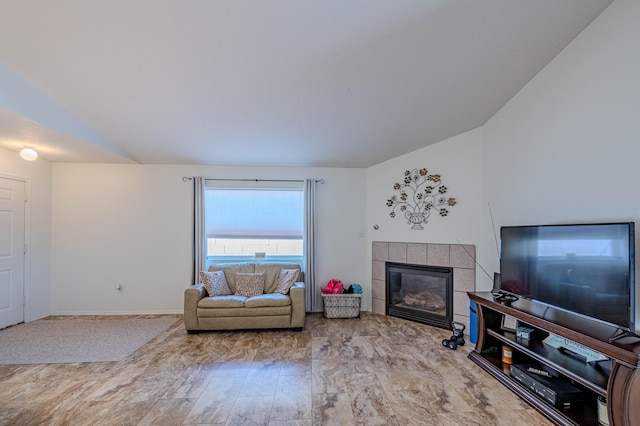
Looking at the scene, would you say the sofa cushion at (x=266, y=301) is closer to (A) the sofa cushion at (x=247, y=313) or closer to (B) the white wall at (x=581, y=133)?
(A) the sofa cushion at (x=247, y=313)

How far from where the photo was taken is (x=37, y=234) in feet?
14.1

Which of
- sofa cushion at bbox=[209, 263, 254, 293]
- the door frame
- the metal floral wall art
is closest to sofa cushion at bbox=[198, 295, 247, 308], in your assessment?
sofa cushion at bbox=[209, 263, 254, 293]

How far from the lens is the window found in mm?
4730

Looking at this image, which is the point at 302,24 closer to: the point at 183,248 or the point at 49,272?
the point at 183,248

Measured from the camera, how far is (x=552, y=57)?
250cm

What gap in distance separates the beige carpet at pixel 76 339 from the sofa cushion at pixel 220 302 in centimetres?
75

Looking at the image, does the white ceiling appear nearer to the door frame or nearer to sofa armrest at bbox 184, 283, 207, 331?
the door frame

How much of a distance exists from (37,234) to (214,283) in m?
2.87

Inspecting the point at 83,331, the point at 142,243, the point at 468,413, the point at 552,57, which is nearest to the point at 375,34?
the point at 552,57

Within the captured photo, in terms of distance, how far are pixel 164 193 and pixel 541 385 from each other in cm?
517

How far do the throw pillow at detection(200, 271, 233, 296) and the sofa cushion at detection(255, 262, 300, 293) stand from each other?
53 centimetres

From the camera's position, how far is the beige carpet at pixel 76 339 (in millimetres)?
3031

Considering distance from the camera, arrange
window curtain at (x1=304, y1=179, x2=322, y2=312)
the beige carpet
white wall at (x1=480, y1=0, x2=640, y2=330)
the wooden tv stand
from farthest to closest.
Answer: window curtain at (x1=304, y1=179, x2=322, y2=312)
the beige carpet
white wall at (x1=480, y1=0, x2=640, y2=330)
the wooden tv stand

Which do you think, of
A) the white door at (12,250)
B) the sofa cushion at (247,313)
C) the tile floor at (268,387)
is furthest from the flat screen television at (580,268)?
the white door at (12,250)
